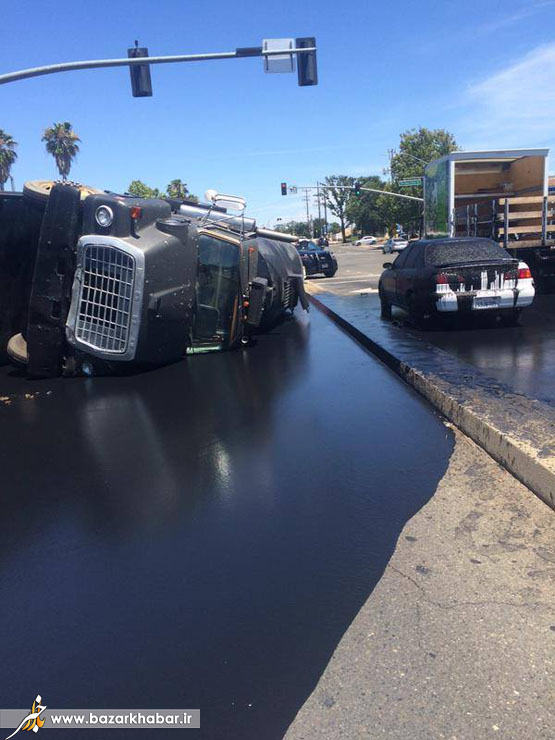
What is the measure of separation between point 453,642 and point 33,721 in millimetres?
1811

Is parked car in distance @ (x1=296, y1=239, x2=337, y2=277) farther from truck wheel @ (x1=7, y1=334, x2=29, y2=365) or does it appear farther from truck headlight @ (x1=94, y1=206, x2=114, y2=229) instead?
truck headlight @ (x1=94, y1=206, x2=114, y2=229)

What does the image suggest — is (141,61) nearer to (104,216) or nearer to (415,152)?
(104,216)

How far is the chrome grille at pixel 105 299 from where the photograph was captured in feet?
24.3

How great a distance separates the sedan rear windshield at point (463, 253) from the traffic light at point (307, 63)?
711cm

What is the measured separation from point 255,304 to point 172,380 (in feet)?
6.48

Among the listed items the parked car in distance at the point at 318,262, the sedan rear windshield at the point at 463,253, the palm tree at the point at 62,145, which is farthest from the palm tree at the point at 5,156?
the sedan rear windshield at the point at 463,253

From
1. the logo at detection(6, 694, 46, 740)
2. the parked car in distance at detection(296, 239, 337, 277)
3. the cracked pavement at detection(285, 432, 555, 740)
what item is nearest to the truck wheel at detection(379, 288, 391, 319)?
the cracked pavement at detection(285, 432, 555, 740)

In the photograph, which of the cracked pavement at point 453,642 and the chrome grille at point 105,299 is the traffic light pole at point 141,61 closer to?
the chrome grille at point 105,299

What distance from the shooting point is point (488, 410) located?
217 inches

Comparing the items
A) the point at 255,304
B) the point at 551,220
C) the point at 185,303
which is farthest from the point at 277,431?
the point at 551,220

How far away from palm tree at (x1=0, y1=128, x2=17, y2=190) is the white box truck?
5058 centimetres

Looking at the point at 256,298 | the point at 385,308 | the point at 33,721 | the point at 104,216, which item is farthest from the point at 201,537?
the point at 385,308

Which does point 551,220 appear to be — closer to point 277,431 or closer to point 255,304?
point 255,304

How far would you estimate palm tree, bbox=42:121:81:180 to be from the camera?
66375 millimetres
